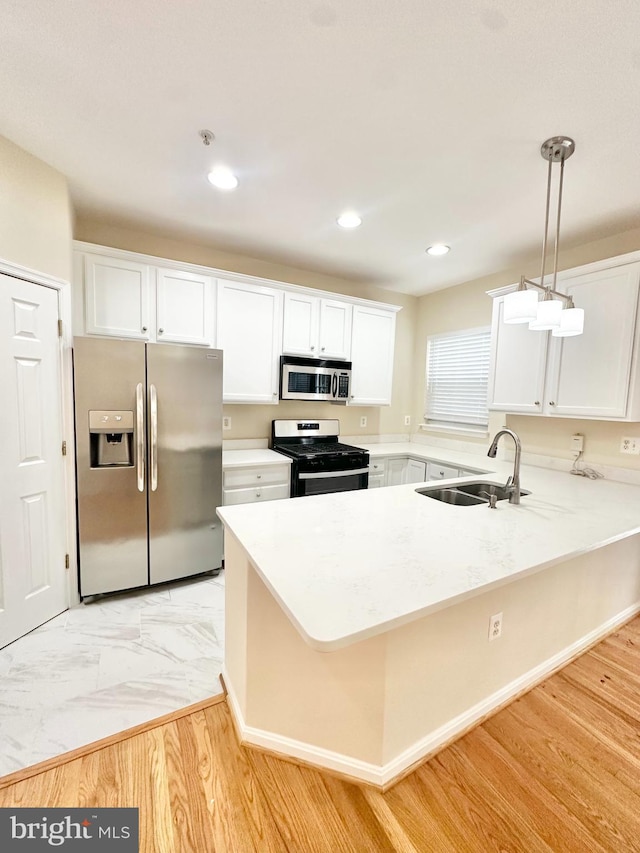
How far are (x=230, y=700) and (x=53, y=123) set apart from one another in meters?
2.72

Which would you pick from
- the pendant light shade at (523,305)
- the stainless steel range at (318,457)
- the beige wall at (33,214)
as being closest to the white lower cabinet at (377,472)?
the stainless steel range at (318,457)

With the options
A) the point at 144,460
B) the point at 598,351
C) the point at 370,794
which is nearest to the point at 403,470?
the point at 598,351

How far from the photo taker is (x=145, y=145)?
5.84ft

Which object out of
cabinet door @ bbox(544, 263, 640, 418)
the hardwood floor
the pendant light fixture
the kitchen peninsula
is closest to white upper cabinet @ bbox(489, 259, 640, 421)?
cabinet door @ bbox(544, 263, 640, 418)

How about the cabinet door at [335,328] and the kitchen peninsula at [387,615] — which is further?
the cabinet door at [335,328]

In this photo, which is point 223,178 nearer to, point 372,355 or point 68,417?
point 68,417

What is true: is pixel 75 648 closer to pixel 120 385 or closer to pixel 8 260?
pixel 120 385

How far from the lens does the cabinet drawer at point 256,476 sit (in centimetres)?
283

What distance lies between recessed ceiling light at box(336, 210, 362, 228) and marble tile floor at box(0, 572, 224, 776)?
2.72 m

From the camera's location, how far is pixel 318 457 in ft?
10.1

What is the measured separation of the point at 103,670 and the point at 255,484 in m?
1.45

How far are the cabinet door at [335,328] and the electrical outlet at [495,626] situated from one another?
2.50 m

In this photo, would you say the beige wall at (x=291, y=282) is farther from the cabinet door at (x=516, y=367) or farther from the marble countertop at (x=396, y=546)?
the marble countertop at (x=396, y=546)

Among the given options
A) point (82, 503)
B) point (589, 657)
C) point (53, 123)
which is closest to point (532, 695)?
point (589, 657)
